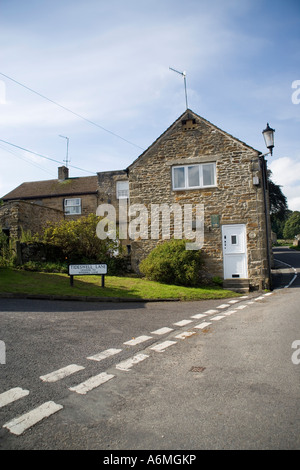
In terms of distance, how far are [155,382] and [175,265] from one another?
30.4ft

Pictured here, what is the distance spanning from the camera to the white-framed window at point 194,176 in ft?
47.3

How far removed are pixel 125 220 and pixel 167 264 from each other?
40.1ft

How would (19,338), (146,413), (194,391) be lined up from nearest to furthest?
1. (146,413)
2. (194,391)
3. (19,338)

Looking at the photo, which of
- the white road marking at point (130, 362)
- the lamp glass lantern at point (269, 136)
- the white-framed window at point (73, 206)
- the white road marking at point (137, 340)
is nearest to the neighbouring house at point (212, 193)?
the lamp glass lantern at point (269, 136)

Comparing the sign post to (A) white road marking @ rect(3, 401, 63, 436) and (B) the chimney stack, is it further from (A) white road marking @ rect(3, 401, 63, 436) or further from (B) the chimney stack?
(B) the chimney stack

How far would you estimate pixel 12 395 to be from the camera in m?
3.40

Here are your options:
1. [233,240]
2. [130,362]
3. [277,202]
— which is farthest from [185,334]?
[277,202]

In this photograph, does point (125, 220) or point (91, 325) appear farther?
point (125, 220)

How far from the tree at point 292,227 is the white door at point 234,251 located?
333 feet

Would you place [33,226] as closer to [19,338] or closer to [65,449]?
[19,338]

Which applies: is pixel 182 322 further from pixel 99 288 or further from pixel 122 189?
pixel 122 189

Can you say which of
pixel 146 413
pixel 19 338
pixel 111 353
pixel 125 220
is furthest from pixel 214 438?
pixel 125 220

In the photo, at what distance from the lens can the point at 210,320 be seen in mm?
7461

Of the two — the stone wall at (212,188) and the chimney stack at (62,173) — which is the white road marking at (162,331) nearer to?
the stone wall at (212,188)
